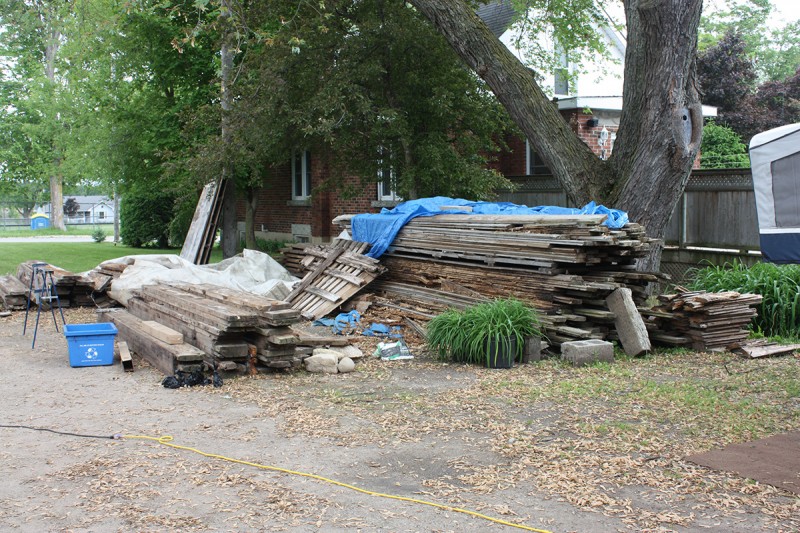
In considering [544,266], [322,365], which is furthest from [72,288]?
[544,266]

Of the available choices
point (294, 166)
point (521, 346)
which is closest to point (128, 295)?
point (521, 346)

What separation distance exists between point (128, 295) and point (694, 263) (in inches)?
381

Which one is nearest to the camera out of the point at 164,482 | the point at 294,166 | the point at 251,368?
the point at 164,482

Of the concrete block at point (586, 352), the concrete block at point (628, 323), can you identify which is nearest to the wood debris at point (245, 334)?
the concrete block at point (586, 352)

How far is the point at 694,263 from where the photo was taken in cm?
1396

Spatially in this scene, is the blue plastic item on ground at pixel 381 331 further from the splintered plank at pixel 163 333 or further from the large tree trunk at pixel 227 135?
the large tree trunk at pixel 227 135

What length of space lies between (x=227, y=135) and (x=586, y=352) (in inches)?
345

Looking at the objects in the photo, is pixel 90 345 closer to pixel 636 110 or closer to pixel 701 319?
pixel 701 319

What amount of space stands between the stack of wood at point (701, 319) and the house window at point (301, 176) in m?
14.7

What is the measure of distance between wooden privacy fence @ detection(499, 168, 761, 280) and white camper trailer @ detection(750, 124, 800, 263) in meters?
6.54

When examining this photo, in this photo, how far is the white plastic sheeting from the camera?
13.2m

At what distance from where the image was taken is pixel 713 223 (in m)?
13.7

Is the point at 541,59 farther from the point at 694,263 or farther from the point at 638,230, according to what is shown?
the point at 638,230

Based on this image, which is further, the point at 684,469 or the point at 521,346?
the point at 521,346
